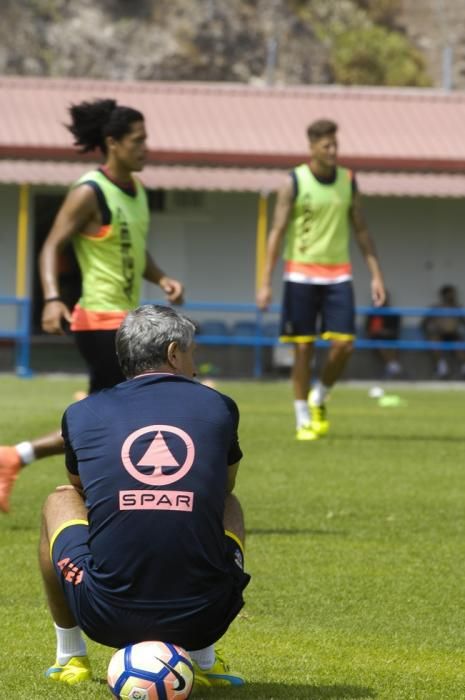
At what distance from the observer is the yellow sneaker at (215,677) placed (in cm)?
545

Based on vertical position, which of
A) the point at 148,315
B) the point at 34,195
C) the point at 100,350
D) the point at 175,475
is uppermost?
the point at 148,315

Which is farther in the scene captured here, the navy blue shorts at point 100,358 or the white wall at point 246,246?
the white wall at point 246,246

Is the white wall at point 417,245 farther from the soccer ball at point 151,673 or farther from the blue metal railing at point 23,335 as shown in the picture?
the soccer ball at point 151,673

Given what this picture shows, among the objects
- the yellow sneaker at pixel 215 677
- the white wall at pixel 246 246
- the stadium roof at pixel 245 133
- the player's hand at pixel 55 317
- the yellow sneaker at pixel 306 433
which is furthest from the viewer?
the white wall at pixel 246 246

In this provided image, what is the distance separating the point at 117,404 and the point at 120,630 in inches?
27.4

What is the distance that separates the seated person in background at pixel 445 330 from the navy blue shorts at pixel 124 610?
22464 mm

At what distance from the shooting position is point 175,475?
500cm

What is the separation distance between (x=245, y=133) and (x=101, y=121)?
1964cm

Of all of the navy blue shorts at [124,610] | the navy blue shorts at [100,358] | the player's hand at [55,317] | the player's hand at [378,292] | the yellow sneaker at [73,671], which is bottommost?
the player's hand at [378,292]

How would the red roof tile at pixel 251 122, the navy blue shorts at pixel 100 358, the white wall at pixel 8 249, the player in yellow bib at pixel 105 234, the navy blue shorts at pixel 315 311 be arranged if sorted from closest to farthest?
the navy blue shorts at pixel 100 358, the player in yellow bib at pixel 105 234, the navy blue shorts at pixel 315 311, the red roof tile at pixel 251 122, the white wall at pixel 8 249

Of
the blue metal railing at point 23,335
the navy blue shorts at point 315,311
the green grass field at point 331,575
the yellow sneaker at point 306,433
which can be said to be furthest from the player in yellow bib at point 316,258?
the blue metal railing at point 23,335

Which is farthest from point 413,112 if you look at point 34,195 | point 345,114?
point 34,195

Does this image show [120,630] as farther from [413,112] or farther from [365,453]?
[413,112]

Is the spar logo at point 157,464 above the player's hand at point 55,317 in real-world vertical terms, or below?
above
